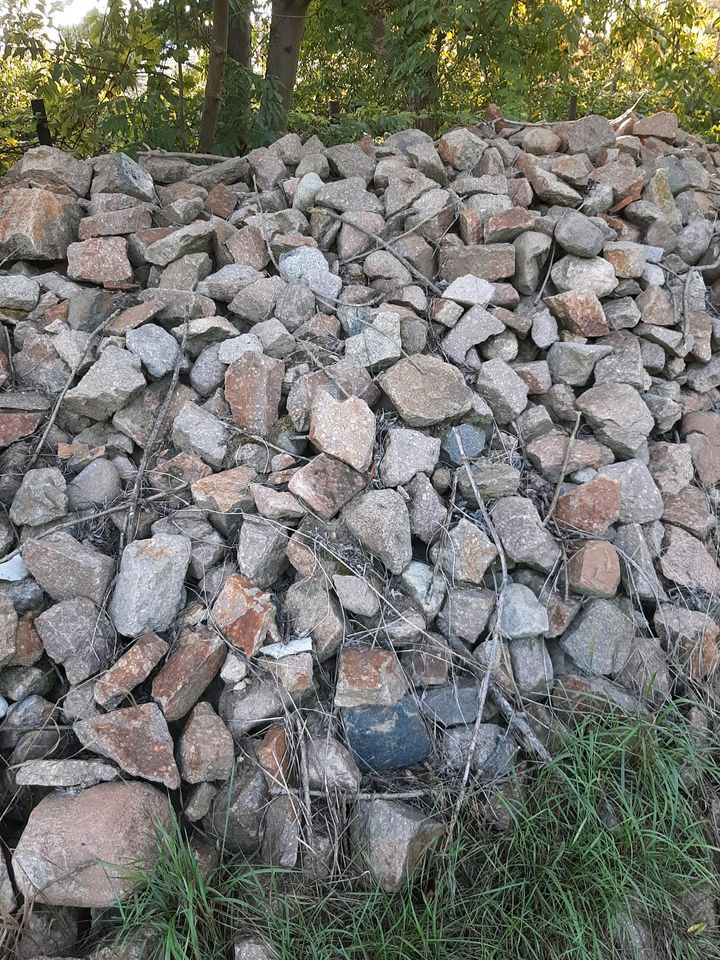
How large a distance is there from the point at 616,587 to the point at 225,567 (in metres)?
1.24

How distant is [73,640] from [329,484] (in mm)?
861

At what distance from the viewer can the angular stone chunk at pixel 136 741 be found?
1833mm

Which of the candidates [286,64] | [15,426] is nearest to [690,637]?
[15,426]

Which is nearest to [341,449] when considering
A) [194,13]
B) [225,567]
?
[225,567]

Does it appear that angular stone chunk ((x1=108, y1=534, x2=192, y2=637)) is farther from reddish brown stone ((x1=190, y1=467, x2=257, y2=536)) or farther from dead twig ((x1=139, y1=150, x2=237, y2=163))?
dead twig ((x1=139, y1=150, x2=237, y2=163))

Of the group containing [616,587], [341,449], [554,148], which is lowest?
[616,587]

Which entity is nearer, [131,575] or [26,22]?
[131,575]

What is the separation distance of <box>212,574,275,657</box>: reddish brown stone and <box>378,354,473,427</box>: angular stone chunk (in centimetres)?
79

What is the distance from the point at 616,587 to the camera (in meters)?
2.29

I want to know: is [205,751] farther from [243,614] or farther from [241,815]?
[243,614]

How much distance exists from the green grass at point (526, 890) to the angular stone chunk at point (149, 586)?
0.58 m

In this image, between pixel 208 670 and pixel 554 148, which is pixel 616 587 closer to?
pixel 208 670

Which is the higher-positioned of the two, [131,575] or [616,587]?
[616,587]

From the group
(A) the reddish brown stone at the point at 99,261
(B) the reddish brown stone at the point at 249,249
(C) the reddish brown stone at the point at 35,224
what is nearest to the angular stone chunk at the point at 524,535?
(B) the reddish brown stone at the point at 249,249
